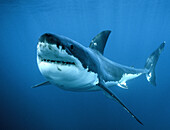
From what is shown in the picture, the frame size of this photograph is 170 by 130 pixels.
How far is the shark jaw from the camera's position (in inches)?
70.1

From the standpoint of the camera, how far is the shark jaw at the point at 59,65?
1780 millimetres

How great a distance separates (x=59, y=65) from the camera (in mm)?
1969

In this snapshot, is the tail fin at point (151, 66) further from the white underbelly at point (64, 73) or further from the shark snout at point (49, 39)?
the shark snout at point (49, 39)

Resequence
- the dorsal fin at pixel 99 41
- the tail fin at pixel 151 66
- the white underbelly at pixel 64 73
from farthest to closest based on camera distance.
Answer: the tail fin at pixel 151 66
the dorsal fin at pixel 99 41
the white underbelly at pixel 64 73

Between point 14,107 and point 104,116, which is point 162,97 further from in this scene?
point 14,107

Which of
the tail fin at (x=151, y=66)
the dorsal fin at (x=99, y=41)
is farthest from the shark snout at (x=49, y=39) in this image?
the tail fin at (x=151, y=66)

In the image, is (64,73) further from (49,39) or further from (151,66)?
(151,66)

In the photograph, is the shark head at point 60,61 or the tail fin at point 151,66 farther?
the tail fin at point 151,66

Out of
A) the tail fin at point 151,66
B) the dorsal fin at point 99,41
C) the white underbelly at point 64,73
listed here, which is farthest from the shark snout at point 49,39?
the tail fin at point 151,66

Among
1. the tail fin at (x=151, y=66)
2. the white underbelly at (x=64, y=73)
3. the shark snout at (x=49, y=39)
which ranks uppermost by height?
the shark snout at (x=49, y=39)

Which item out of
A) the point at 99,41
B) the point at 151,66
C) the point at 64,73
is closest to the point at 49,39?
the point at 64,73

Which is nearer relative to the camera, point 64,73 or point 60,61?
point 60,61

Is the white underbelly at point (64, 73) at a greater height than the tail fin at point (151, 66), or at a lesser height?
greater

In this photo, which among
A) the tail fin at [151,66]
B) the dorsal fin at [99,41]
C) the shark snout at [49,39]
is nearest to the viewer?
the shark snout at [49,39]
